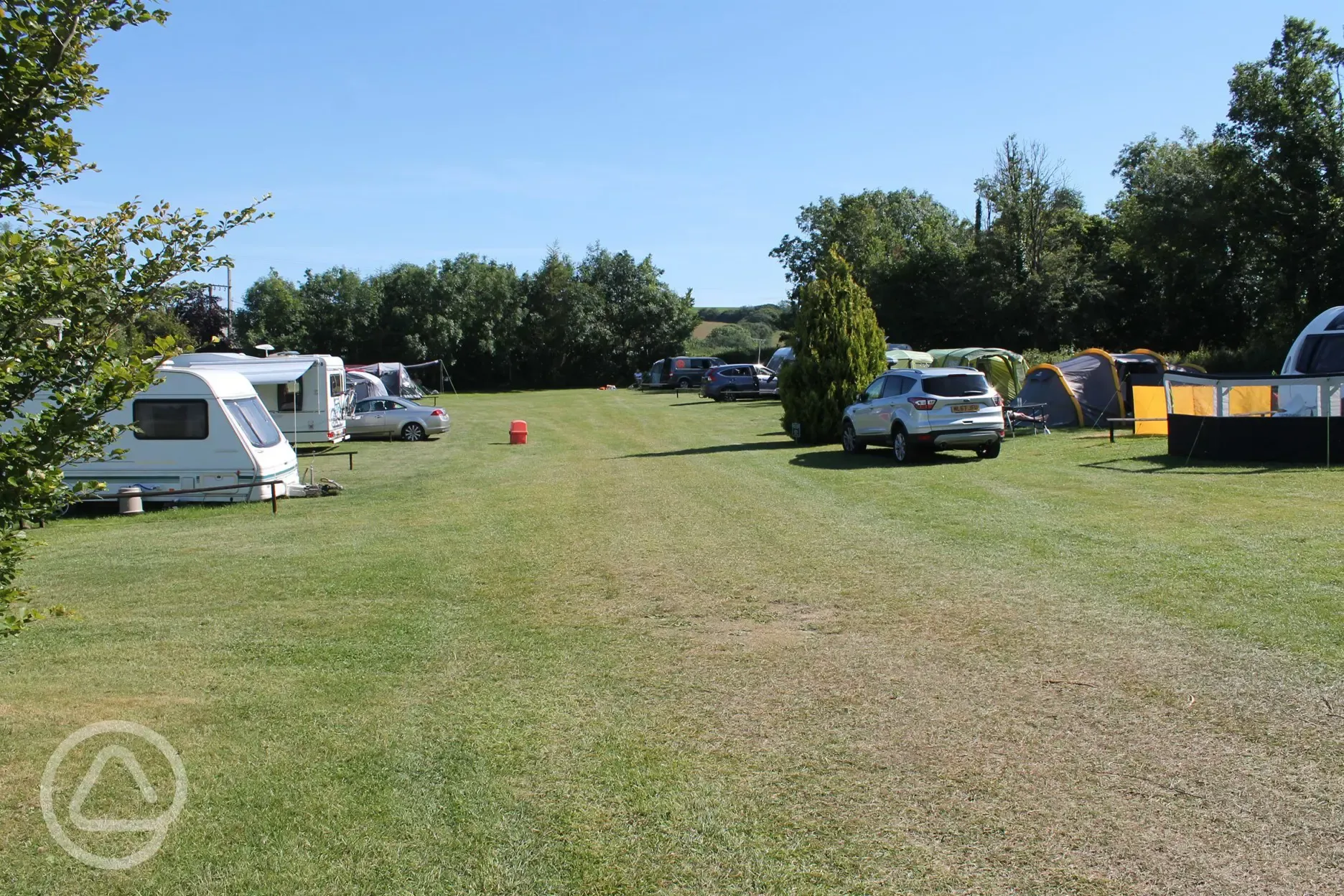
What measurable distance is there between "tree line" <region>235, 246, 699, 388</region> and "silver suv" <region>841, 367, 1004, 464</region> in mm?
49681

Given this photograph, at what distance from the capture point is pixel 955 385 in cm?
1939

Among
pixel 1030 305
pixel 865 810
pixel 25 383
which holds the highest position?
pixel 1030 305

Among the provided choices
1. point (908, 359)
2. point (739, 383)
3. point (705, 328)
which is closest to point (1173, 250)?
point (908, 359)

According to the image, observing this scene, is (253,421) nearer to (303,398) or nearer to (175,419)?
(175,419)

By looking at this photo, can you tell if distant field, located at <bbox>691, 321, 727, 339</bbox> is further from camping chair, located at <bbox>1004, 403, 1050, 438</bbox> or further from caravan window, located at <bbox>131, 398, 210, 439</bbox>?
caravan window, located at <bbox>131, 398, 210, 439</bbox>

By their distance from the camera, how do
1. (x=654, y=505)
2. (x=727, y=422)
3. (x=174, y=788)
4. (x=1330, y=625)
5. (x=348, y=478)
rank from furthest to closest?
(x=727, y=422)
(x=348, y=478)
(x=654, y=505)
(x=1330, y=625)
(x=174, y=788)

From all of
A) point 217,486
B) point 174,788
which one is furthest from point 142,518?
point 174,788

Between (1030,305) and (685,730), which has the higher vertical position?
(1030,305)

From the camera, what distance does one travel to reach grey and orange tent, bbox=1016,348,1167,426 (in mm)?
26031

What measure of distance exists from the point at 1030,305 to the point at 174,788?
48.0 meters

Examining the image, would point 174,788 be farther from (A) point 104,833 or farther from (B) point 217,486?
(B) point 217,486

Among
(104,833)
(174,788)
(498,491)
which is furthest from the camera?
(498,491)

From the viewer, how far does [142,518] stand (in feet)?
54.1

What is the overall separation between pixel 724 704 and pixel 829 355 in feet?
62.4
